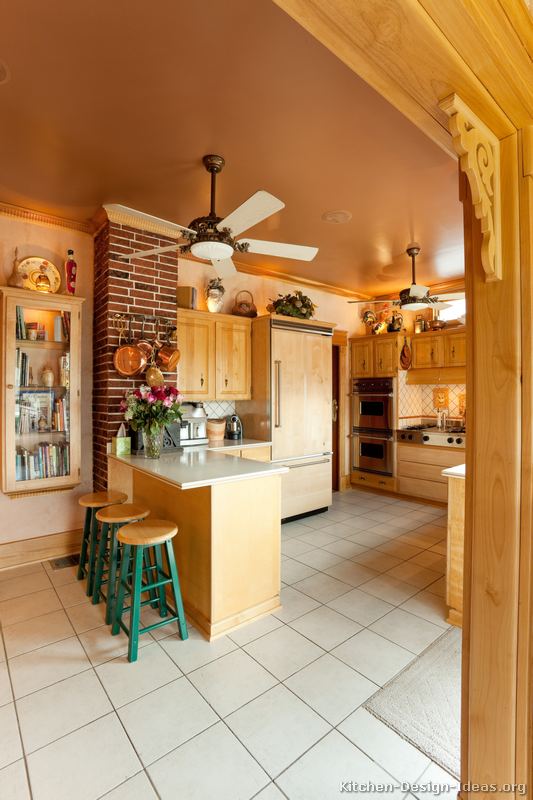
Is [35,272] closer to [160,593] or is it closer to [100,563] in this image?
[100,563]

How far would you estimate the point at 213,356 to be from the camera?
405 centimetres

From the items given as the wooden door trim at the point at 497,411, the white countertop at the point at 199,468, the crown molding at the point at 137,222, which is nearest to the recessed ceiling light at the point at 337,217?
the crown molding at the point at 137,222

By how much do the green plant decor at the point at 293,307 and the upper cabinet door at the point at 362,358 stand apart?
154 centimetres

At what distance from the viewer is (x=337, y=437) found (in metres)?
5.89

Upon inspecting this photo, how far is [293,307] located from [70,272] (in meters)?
2.24

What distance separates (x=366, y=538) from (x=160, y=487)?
216 centimetres

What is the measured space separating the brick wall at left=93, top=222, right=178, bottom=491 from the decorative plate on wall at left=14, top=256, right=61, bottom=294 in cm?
35

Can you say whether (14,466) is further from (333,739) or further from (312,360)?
(312,360)

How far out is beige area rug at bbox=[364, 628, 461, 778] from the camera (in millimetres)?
1579

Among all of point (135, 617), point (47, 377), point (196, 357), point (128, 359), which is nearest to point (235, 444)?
point (196, 357)

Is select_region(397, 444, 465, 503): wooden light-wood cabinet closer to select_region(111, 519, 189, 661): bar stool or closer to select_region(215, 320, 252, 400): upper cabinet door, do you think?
select_region(215, 320, 252, 400): upper cabinet door

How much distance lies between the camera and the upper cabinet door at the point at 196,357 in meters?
3.82

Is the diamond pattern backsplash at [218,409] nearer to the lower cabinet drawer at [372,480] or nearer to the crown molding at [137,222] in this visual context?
the crown molding at [137,222]

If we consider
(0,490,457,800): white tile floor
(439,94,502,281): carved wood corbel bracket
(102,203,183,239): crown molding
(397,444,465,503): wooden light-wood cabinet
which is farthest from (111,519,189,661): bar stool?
(397,444,465,503): wooden light-wood cabinet
